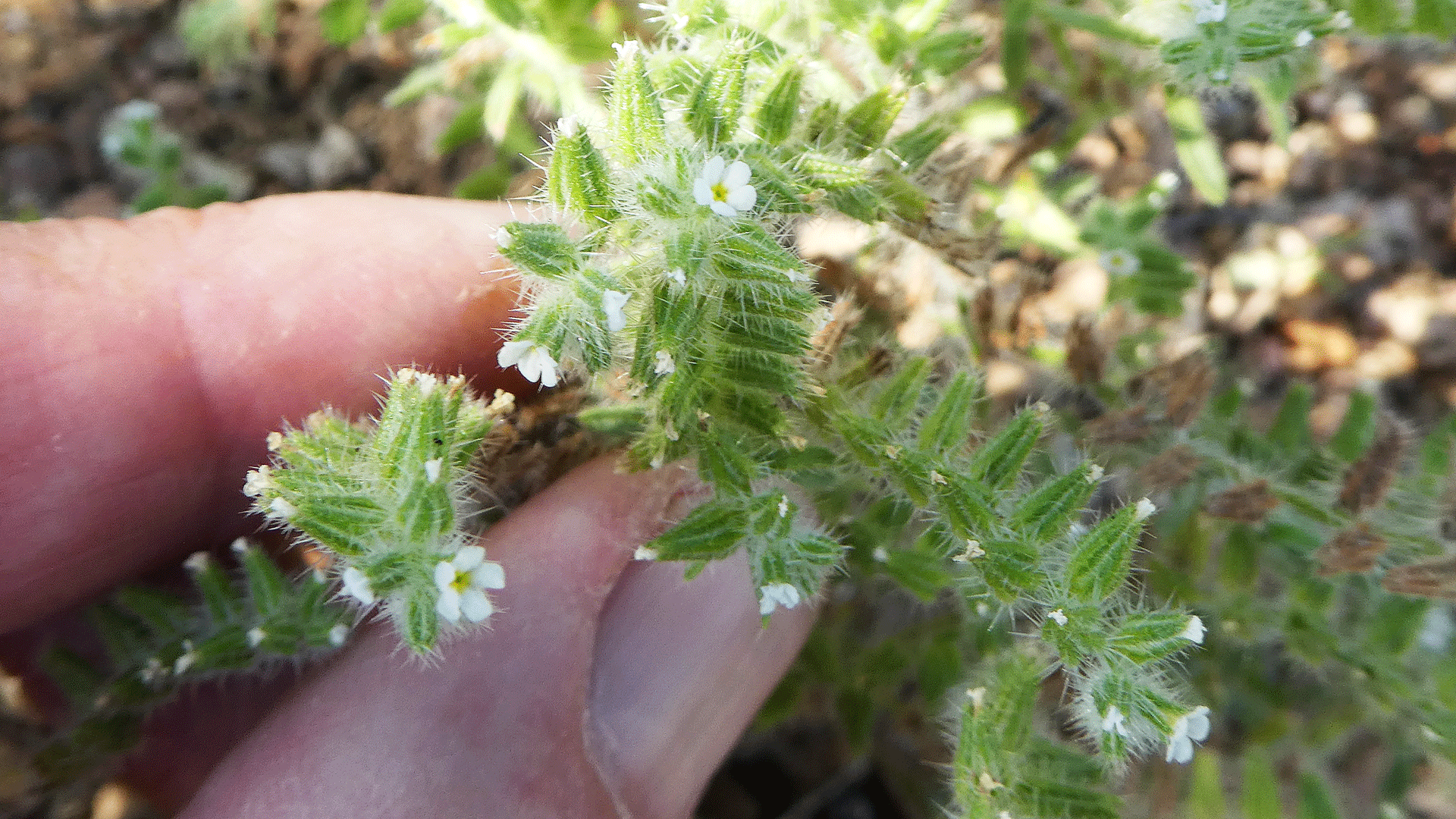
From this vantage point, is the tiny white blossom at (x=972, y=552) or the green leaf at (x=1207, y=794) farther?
the green leaf at (x=1207, y=794)

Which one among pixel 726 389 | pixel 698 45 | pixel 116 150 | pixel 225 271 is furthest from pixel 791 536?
pixel 116 150

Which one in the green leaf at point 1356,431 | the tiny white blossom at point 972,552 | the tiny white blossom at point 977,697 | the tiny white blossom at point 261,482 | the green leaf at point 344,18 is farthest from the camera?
the green leaf at point 344,18

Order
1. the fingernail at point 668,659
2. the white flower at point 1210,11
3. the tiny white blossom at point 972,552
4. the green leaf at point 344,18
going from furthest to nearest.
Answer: the green leaf at point 344,18 < the fingernail at point 668,659 < the white flower at point 1210,11 < the tiny white blossom at point 972,552

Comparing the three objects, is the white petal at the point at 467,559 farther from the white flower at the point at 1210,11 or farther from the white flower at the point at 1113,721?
the white flower at the point at 1210,11

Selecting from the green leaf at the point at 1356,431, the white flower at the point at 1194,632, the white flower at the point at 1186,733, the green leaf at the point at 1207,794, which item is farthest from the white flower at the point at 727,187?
the green leaf at the point at 1207,794

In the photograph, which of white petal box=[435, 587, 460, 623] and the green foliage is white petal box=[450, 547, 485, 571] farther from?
the green foliage

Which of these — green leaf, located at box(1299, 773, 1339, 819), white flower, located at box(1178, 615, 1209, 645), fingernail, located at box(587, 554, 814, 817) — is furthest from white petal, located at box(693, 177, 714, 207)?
green leaf, located at box(1299, 773, 1339, 819)
